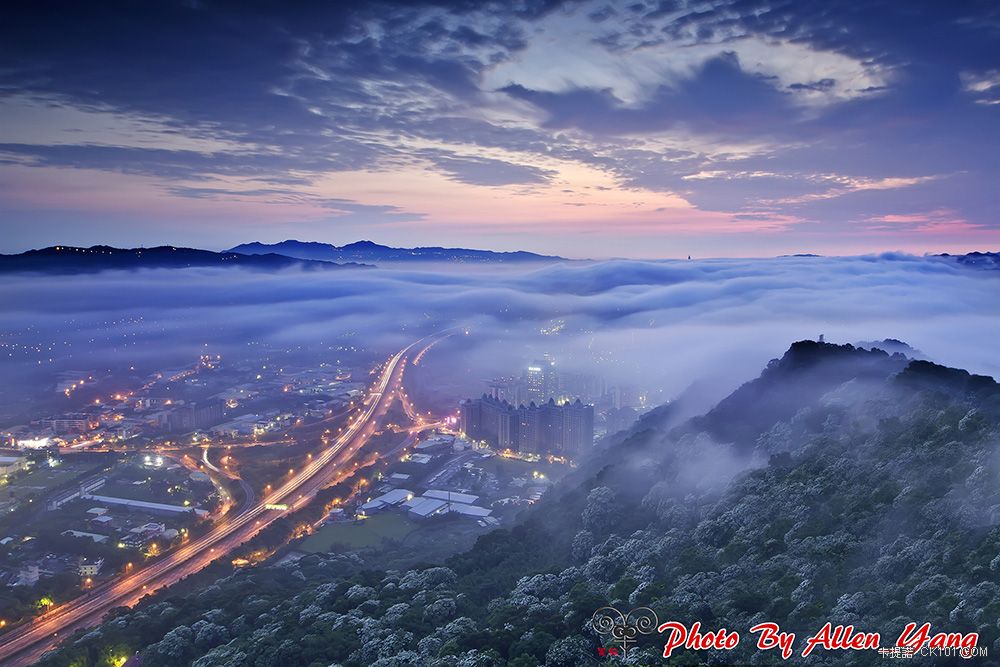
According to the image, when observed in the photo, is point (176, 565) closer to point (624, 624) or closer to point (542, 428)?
point (624, 624)

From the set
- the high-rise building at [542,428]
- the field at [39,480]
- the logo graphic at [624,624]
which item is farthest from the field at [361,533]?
the field at [39,480]

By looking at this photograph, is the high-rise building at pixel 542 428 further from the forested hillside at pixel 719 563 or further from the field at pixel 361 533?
the forested hillside at pixel 719 563

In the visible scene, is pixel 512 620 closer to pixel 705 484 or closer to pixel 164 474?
pixel 705 484

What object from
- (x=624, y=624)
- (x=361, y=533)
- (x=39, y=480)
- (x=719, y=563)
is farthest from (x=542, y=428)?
(x=39, y=480)

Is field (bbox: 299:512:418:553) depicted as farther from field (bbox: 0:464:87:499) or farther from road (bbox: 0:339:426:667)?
field (bbox: 0:464:87:499)

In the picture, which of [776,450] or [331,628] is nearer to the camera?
[331,628]

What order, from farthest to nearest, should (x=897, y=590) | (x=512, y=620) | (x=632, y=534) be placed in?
1. (x=632, y=534)
2. (x=512, y=620)
3. (x=897, y=590)

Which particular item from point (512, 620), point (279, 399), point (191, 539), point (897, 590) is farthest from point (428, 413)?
point (897, 590)
